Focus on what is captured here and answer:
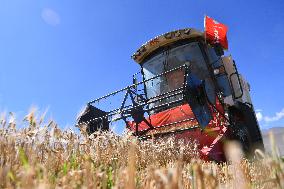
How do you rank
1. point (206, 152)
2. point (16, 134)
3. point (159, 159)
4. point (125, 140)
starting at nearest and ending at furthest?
point (16, 134) < point (125, 140) < point (159, 159) < point (206, 152)

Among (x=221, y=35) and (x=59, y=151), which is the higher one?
(x=221, y=35)

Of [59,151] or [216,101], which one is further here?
[216,101]

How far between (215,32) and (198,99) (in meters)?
3.78

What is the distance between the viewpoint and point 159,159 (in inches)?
193

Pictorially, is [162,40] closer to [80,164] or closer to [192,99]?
[192,99]

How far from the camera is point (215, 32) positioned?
985 cm

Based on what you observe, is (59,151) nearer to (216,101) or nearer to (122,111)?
(122,111)

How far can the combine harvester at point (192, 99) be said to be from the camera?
22.3ft

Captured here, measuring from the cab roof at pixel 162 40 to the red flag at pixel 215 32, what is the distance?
0.27m

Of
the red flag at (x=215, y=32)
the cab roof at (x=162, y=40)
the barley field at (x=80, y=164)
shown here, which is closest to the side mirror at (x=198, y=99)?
the barley field at (x=80, y=164)

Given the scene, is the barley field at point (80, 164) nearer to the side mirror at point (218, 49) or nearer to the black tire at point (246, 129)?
the black tire at point (246, 129)

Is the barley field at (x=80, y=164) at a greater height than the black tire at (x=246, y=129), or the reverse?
the black tire at (x=246, y=129)

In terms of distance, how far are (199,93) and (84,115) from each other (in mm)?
2772

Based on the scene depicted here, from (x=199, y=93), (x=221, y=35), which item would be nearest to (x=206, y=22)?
(x=221, y=35)
